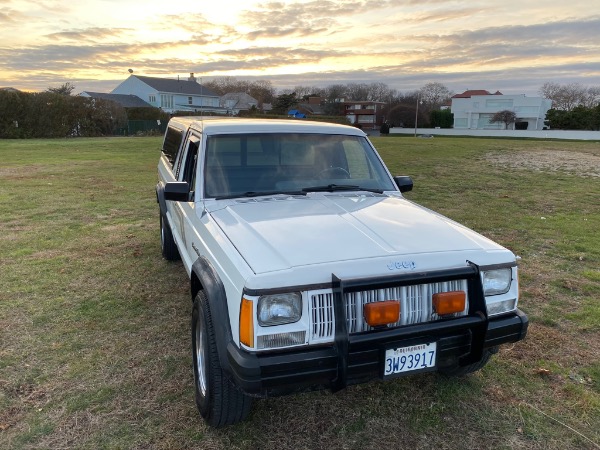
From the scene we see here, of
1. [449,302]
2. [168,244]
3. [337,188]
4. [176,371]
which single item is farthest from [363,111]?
[449,302]

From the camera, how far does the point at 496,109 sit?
79562mm

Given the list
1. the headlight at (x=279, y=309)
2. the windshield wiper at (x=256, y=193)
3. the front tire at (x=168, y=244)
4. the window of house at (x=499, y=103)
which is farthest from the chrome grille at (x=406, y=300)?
the window of house at (x=499, y=103)

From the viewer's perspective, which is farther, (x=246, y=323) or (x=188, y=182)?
(x=188, y=182)

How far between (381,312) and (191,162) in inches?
95.6

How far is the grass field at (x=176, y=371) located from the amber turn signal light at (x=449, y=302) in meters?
0.87

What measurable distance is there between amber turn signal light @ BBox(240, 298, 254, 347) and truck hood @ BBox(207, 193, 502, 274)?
0.18 meters

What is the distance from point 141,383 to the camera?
3.29 m

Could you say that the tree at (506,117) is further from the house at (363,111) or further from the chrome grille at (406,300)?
the chrome grille at (406,300)

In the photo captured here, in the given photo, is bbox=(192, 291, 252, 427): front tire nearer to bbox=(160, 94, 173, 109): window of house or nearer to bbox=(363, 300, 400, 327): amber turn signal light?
bbox=(363, 300, 400, 327): amber turn signal light

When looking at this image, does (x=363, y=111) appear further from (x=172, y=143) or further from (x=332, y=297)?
(x=332, y=297)

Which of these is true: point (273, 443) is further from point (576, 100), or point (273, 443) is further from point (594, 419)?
point (576, 100)

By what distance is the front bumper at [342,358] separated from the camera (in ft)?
7.47

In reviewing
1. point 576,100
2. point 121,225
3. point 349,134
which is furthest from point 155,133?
point 576,100

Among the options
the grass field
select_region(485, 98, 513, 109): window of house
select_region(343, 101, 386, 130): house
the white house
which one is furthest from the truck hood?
select_region(485, 98, 513, 109): window of house
